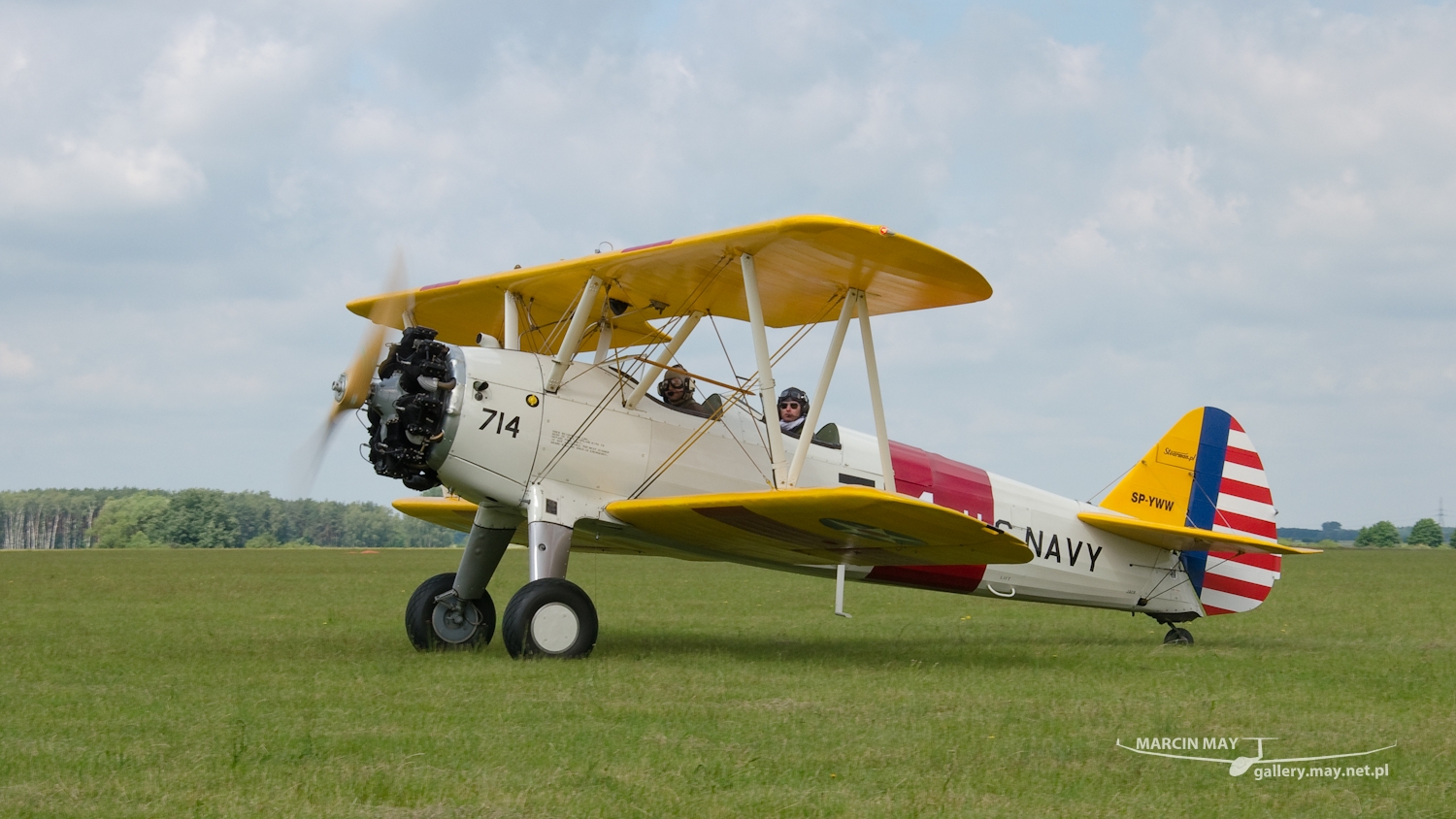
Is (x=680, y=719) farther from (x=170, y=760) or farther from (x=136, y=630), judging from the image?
(x=136, y=630)

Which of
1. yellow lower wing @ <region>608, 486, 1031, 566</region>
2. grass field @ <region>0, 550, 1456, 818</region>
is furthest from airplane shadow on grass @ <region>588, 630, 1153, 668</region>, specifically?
yellow lower wing @ <region>608, 486, 1031, 566</region>

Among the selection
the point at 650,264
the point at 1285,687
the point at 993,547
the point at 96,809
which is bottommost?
the point at 96,809

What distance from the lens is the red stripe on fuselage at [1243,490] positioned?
13.0 m

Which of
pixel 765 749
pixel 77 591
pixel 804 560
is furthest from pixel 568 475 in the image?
pixel 77 591

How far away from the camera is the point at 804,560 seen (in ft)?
36.7

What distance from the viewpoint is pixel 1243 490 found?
13.0 metres

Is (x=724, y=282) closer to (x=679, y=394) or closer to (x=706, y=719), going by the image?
(x=679, y=394)

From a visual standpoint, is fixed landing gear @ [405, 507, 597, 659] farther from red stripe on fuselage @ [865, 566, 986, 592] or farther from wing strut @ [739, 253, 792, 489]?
red stripe on fuselage @ [865, 566, 986, 592]

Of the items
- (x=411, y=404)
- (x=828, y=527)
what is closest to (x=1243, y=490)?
(x=828, y=527)

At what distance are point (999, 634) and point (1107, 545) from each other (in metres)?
1.57

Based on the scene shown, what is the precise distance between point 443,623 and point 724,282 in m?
3.61

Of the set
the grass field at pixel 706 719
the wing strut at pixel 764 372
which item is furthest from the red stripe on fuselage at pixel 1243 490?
the wing strut at pixel 764 372

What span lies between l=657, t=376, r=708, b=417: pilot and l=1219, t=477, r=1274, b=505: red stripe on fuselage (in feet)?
19.2

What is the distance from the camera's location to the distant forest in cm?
9569
